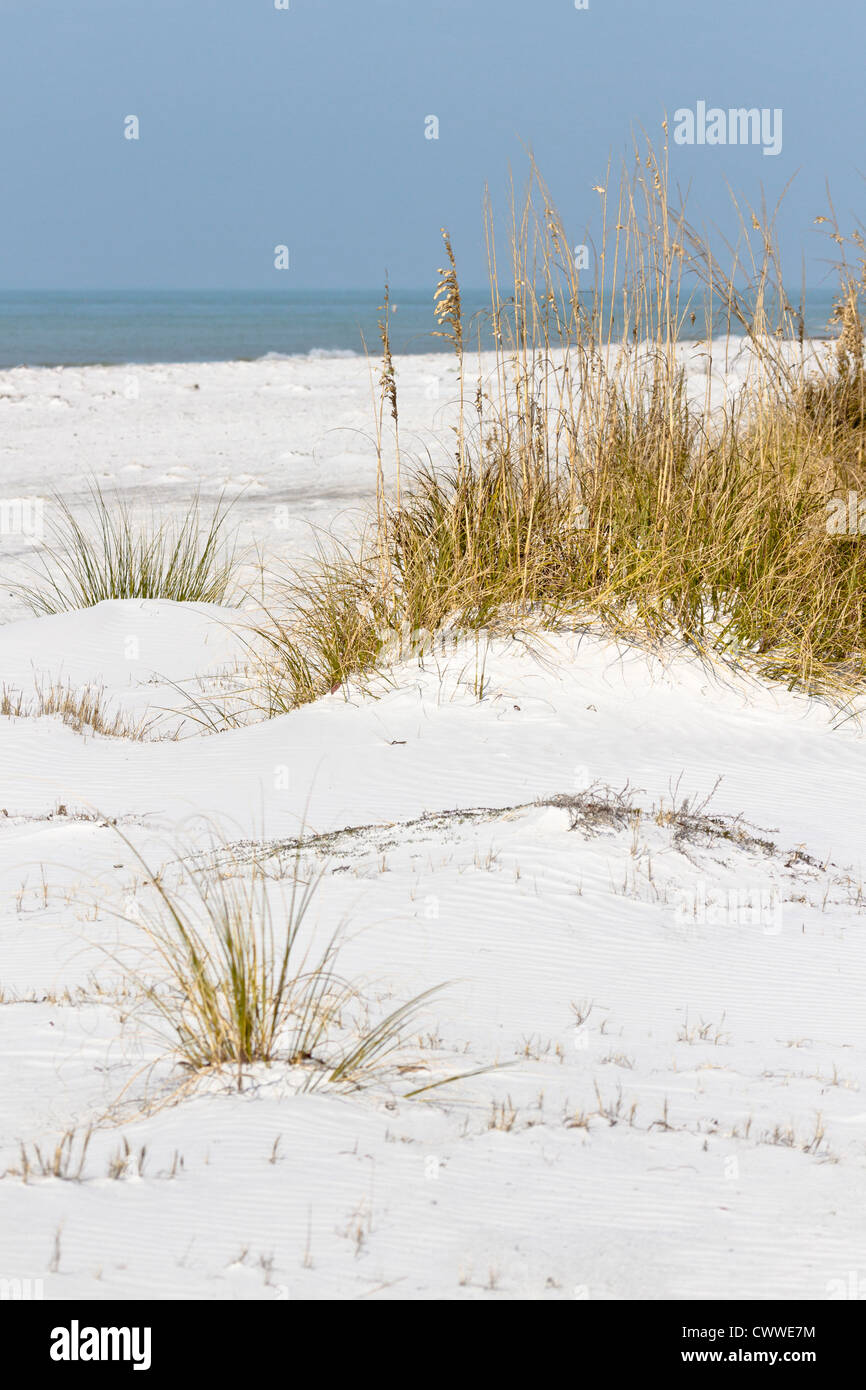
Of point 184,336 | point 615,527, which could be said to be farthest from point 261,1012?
point 184,336

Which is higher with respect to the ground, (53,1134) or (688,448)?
(688,448)

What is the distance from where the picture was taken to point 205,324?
1983 inches

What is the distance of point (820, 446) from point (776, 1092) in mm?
4227

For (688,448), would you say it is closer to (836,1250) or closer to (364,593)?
(364,593)
